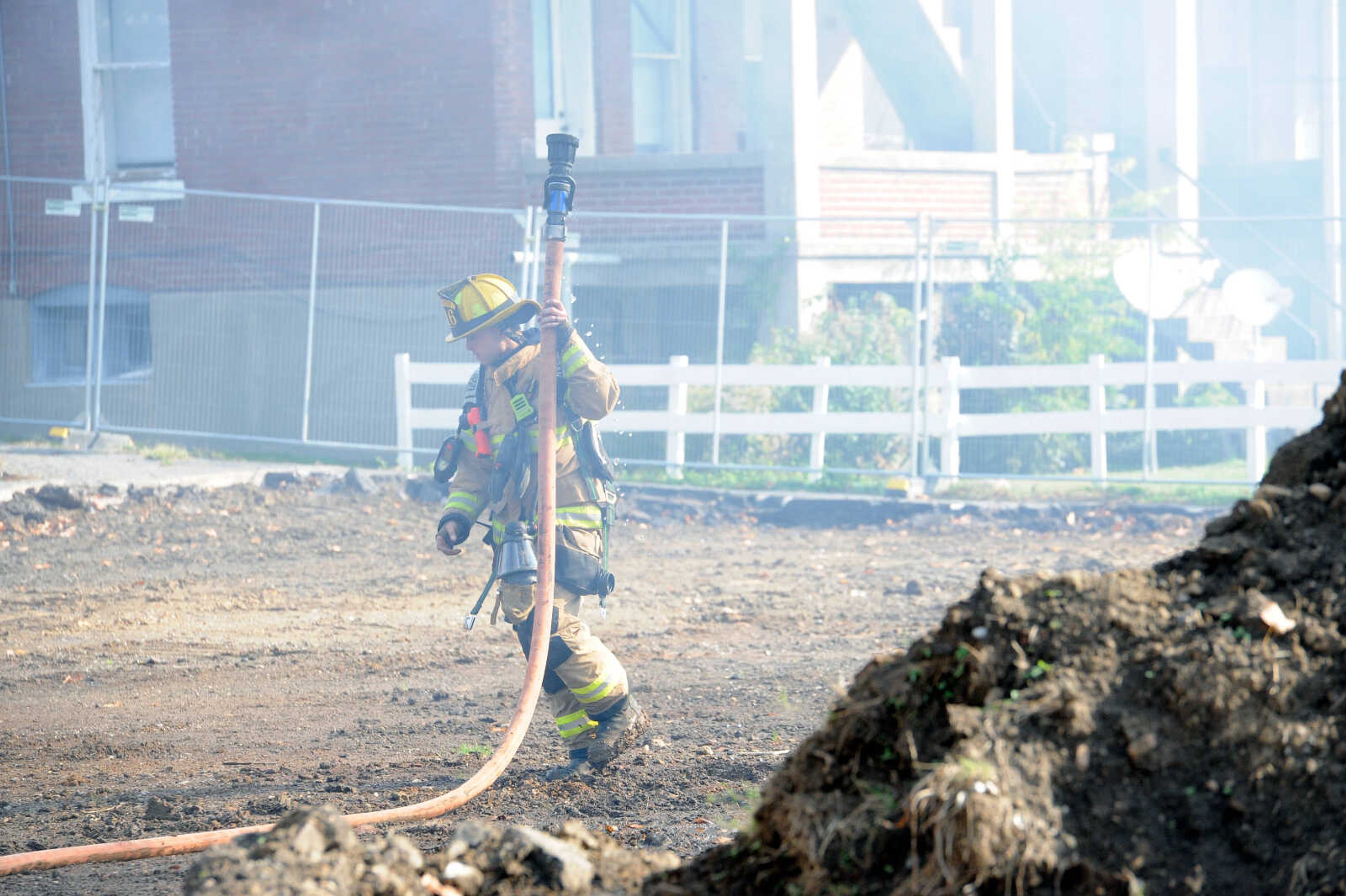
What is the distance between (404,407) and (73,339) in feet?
15.4

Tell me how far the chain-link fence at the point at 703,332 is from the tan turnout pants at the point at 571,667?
6.87 meters

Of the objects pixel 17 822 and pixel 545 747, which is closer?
pixel 17 822

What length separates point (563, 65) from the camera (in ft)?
48.8

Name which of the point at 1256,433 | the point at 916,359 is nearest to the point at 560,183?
the point at 916,359

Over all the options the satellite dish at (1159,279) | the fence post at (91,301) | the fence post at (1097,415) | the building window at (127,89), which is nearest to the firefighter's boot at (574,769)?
the fence post at (1097,415)

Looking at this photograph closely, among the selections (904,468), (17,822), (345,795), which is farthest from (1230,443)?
(17,822)

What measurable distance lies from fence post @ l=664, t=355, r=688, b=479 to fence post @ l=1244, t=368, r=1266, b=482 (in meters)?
5.24

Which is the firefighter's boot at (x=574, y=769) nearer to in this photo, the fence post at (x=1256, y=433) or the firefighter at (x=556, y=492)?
the firefighter at (x=556, y=492)

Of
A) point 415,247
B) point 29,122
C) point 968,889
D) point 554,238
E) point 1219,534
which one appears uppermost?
point 29,122

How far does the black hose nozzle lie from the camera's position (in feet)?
16.9

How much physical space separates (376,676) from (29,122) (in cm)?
1134

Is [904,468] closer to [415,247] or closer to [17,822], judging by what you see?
[415,247]

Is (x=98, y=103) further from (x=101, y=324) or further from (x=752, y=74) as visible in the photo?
(x=752, y=74)

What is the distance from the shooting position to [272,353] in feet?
46.5
